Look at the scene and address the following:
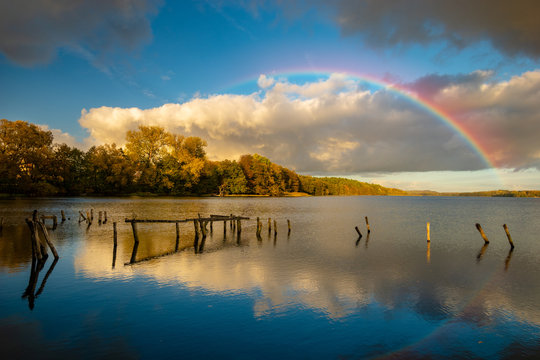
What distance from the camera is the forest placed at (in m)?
81.2

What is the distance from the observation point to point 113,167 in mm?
100250

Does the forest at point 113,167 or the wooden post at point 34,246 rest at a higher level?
the forest at point 113,167

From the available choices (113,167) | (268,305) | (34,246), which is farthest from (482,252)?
(113,167)

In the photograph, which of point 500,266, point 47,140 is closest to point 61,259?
point 500,266

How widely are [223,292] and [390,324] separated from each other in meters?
7.22

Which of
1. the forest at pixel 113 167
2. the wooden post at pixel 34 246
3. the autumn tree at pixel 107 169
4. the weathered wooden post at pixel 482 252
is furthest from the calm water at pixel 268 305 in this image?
the autumn tree at pixel 107 169

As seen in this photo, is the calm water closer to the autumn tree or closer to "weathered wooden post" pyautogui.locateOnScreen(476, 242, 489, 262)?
"weathered wooden post" pyautogui.locateOnScreen(476, 242, 489, 262)

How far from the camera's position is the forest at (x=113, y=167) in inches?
3196

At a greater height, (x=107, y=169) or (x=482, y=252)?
(x=107, y=169)

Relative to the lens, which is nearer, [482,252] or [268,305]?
[268,305]

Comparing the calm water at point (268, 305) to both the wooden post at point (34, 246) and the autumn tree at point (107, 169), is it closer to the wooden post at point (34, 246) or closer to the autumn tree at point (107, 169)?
the wooden post at point (34, 246)

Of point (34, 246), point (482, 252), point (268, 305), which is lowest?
point (482, 252)

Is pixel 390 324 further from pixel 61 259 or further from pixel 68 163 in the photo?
pixel 68 163

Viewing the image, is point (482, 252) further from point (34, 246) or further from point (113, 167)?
point (113, 167)
